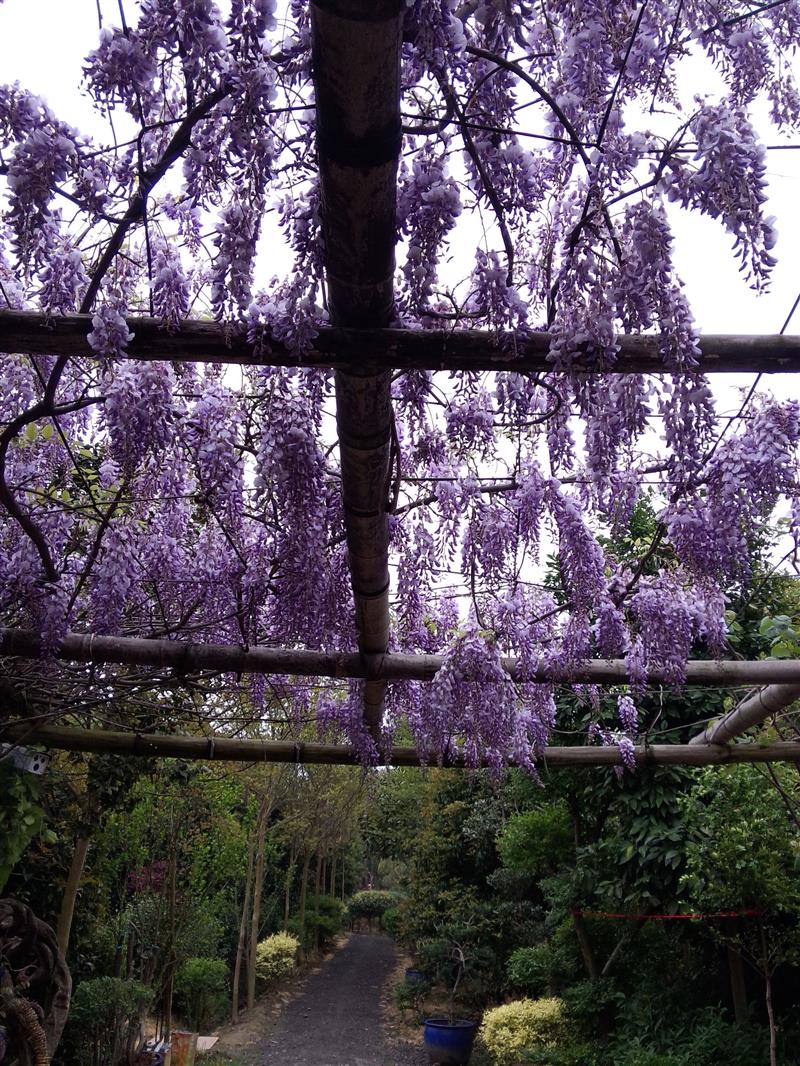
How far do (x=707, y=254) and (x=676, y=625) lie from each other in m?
2.20

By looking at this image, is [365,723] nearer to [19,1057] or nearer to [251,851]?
[19,1057]

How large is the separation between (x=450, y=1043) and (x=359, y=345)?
8761 mm

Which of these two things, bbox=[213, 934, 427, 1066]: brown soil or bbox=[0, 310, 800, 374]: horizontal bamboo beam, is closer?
bbox=[0, 310, 800, 374]: horizontal bamboo beam

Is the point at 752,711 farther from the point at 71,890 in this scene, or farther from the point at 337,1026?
the point at 337,1026

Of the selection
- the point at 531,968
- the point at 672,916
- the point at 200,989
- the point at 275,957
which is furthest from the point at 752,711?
the point at 275,957

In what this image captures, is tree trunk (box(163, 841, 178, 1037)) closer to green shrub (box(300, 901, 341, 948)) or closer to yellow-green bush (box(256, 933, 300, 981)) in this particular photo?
yellow-green bush (box(256, 933, 300, 981))

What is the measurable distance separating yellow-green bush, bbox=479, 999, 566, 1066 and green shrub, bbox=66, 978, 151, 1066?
3063 millimetres

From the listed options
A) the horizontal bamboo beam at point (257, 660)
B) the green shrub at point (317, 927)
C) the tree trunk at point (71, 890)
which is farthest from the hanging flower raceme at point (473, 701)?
the green shrub at point (317, 927)

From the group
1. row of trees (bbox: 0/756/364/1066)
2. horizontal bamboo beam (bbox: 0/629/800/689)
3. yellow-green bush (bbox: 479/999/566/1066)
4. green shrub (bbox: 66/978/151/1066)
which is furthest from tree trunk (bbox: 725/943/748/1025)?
green shrub (bbox: 66/978/151/1066)

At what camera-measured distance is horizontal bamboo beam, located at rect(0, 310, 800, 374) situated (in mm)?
1726

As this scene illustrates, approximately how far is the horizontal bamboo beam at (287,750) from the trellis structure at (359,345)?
3.71 ft

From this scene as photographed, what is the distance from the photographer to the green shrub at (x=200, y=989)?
9.44 metres

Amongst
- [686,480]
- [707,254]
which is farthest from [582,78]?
[686,480]

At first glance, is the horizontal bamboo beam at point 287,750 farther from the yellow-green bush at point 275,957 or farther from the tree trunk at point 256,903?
the yellow-green bush at point 275,957
